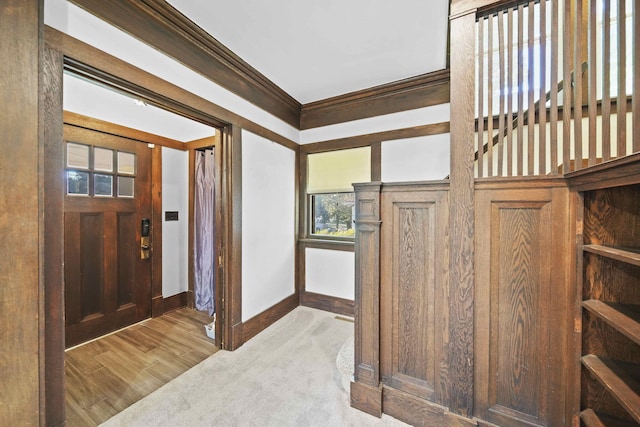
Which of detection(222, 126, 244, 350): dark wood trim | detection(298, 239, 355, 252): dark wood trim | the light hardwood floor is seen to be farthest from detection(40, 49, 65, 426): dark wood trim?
detection(298, 239, 355, 252): dark wood trim

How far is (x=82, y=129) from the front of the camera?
7.88 feet

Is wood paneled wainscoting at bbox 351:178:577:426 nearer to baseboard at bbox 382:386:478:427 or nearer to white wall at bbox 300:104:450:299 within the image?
baseboard at bbox 382:386:478:427

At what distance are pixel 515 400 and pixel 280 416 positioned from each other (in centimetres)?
138

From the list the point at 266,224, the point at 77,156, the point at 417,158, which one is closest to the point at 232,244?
the point at 266,224

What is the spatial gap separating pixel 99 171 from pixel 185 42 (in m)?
1.65

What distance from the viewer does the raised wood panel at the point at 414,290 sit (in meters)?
1.47

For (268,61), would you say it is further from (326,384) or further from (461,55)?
(326,384)

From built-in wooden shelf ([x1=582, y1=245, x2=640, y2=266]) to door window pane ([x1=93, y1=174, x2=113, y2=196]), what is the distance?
383 centimetres

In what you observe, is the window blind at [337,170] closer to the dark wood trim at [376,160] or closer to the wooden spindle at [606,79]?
the dark wood trim at [376,160]

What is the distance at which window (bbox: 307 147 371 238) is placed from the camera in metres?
3.15

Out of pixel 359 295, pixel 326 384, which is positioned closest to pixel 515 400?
pixel 359 295

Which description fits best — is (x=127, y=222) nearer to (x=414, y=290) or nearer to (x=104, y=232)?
(x=104, y=232)

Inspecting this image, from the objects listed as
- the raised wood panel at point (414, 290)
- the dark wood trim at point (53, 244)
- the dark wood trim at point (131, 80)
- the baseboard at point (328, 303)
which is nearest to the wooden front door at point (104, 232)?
the dark wood trim at point (131, 80)

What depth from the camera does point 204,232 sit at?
10.2 ft
